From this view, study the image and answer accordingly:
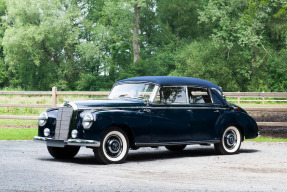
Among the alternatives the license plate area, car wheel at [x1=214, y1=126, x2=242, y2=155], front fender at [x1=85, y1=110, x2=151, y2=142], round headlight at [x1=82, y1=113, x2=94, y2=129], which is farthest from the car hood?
car wheel at [x1=214, y1=126, x2=242, y2=155]

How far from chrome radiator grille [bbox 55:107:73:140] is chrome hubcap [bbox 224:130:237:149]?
4.03 metres

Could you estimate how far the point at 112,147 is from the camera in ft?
32.3

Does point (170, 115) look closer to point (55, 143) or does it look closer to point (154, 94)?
point (154, 94)

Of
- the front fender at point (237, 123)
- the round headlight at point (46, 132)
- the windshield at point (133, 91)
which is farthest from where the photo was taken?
the front fender at point (237, 123)

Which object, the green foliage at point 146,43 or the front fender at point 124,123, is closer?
the front fender at point 124,123

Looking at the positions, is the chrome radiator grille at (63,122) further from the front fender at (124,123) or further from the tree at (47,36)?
the tree at (47,36)

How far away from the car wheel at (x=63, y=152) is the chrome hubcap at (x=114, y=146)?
54.5 inches

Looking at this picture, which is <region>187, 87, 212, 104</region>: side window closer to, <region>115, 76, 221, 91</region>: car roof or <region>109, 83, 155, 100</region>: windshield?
<region>115, 76, 221, 91</region>: car roof

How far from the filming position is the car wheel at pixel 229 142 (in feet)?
38.6

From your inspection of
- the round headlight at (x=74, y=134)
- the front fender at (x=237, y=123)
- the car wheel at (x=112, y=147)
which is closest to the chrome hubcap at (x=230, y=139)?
the front fender at (x=237, y=123)

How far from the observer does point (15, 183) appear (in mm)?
7508

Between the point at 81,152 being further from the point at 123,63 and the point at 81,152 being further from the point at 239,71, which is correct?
the point at 123,63

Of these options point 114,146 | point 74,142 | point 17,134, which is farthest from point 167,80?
point 17,134

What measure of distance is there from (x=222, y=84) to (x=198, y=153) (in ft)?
110
